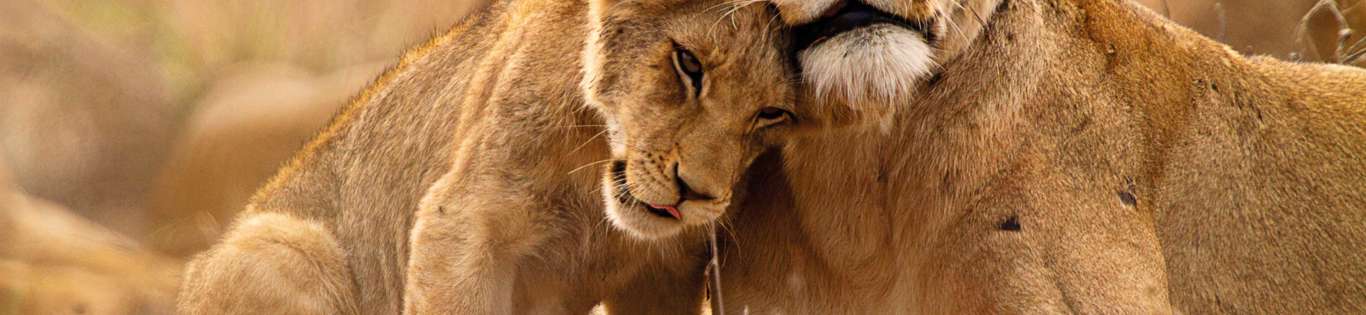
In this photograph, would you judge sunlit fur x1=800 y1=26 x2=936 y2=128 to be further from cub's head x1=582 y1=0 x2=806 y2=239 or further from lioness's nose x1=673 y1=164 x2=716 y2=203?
lioness's nose x1=673 y1=164 x2=716 y2=203

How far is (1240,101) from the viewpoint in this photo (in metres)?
4.41

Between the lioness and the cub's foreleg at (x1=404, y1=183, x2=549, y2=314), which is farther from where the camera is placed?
the cub's foreleg at (x1=404, y1=183, x2=549, y2=314)

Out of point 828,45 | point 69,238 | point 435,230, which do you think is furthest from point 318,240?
point 69,238

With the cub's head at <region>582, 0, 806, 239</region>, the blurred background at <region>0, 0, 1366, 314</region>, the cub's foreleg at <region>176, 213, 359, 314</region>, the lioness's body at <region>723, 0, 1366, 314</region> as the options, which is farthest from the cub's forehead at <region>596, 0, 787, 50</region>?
the blurred background at <region>0, 0, 1366, 314</region>

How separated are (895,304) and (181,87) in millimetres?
6506

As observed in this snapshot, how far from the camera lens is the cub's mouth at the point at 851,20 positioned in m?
3.46

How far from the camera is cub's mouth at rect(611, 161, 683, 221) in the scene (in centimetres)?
392

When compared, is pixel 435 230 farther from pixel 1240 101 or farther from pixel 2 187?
pixel 2 187

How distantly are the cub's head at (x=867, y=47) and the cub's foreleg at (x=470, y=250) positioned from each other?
1.06 m

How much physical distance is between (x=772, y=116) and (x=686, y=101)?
7.1 inches

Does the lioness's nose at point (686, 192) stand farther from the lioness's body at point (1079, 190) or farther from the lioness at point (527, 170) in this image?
the lioness's body at point (1079, 190)

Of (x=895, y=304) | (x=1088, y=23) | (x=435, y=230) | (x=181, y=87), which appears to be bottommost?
(x=895, y=304)

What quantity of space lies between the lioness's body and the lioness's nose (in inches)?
16.1

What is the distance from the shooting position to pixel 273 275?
525cm
